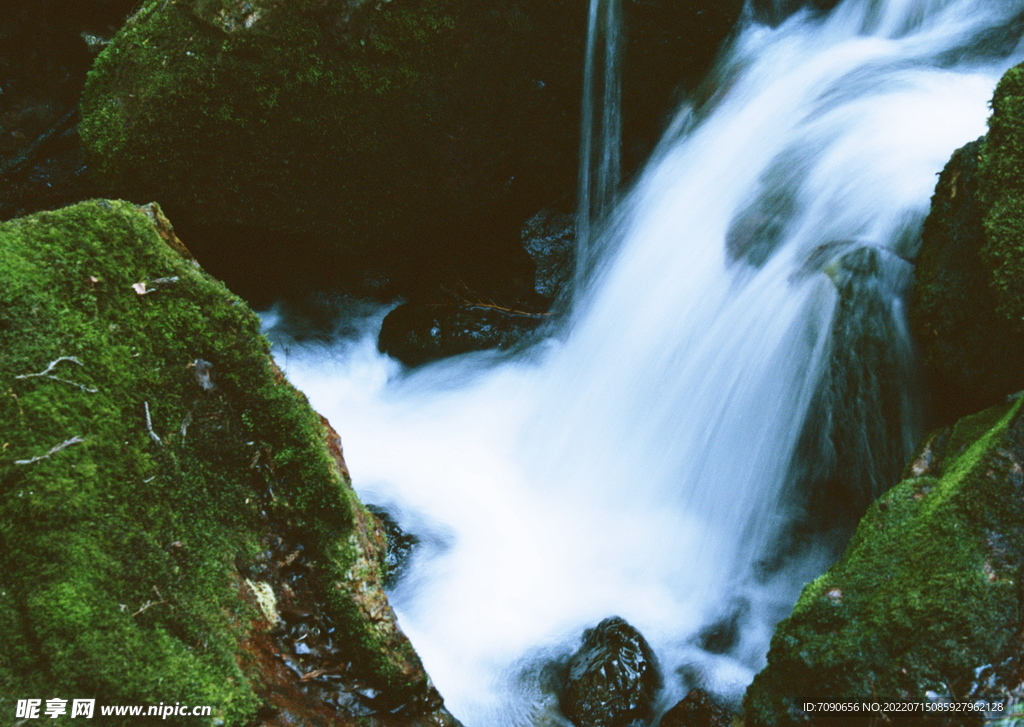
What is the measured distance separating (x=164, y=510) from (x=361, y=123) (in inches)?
140

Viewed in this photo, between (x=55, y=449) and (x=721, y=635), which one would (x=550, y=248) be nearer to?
(x=721, y=635)

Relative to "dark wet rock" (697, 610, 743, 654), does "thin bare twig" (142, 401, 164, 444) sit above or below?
above

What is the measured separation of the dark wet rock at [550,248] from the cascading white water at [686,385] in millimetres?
384

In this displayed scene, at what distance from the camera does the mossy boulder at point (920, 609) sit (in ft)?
7.57

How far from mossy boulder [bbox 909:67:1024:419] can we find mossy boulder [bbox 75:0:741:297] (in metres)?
3.02

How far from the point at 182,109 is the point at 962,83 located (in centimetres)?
521

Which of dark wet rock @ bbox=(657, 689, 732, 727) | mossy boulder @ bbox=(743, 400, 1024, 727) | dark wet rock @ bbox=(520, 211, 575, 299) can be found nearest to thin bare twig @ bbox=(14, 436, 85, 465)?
mossy boulder @ bbox=(743, 400, 1024, 727)

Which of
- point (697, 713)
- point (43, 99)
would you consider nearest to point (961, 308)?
point (697, 713)

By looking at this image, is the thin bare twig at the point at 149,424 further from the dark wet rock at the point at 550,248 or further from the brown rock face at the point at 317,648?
the dark wet rock at the point at 550,248

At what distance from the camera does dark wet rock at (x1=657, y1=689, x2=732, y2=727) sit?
126 inches

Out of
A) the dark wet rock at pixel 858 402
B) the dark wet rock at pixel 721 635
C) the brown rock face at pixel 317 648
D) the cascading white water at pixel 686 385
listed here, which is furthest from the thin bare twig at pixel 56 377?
the dark wet rock at pixel 858 402

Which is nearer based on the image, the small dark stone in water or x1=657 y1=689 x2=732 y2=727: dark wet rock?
x1=657 y1=689 x2=732 y2=727: dark wet rock

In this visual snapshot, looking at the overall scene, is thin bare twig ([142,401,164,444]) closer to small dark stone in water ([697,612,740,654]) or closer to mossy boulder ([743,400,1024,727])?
mossy boulder ([743,400,1024,727])

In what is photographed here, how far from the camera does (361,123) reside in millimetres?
5109
